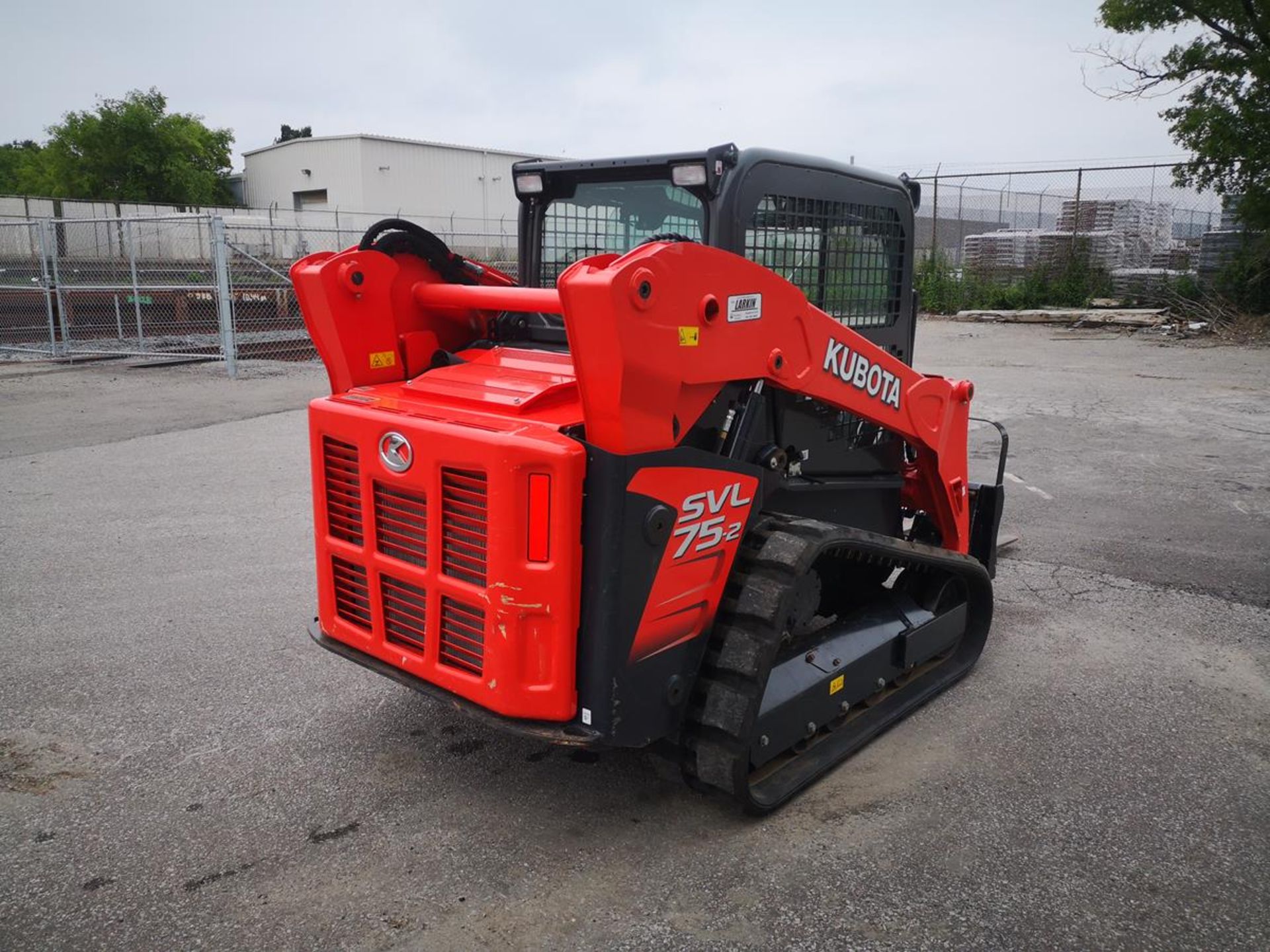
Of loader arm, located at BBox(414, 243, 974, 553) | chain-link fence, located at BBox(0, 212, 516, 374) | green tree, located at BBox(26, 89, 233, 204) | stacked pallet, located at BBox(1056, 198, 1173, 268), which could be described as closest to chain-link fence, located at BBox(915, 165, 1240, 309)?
stacked pallet, located at BBox(1056, 198, 1173, 268)

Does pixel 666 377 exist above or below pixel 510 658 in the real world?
above

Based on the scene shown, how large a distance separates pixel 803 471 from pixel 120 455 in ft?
23.1

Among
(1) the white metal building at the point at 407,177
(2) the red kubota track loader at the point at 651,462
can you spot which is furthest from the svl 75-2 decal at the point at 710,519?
(1) the white metal building at the point at 407,177

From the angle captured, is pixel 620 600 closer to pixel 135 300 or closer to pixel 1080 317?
pixel 135 300

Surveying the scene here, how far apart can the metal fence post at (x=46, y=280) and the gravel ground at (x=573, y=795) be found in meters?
9.85

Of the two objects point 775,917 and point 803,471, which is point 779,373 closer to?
point 803,471

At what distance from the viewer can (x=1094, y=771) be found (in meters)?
3.55

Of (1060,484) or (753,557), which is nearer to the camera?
(753,557)

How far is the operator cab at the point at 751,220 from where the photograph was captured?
3.26 metres

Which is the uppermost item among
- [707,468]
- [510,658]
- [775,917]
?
[707,468]

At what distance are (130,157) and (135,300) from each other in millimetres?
38951

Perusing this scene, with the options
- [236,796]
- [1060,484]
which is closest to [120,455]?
[236,796]

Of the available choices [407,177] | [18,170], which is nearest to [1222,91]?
[407,177]

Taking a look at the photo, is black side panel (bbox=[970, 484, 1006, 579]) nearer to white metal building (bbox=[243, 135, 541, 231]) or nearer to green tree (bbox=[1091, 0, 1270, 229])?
green tree (bbox=[1091, 0, 1270, 229])
